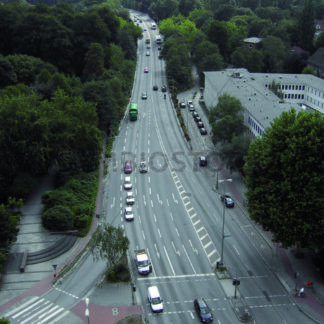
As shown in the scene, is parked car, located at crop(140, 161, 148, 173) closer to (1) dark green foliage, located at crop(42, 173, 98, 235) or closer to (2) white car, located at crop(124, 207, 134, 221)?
(1) dark green foliage, located at crop(42, 173, 98, 235)

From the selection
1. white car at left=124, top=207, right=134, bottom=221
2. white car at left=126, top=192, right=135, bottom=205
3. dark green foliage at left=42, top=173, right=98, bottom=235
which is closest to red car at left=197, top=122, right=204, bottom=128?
white car at left=126, top=192, right=135, bottom=205

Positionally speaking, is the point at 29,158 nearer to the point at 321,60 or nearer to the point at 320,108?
the point at 320,108

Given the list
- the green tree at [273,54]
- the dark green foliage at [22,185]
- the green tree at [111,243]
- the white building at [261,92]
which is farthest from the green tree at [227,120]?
the green tree at [273,54]

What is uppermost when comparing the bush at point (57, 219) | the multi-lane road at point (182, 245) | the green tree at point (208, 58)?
the green tree at point (208, 58)

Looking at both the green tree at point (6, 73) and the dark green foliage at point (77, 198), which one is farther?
the green tree at point (6, 73)

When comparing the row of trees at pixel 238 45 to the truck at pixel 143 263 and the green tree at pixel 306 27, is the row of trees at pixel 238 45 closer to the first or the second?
the green tree at pixel 306 27

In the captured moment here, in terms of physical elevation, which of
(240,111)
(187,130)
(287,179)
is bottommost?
(187,130)

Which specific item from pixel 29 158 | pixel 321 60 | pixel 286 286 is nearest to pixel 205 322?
pixel 286 286
